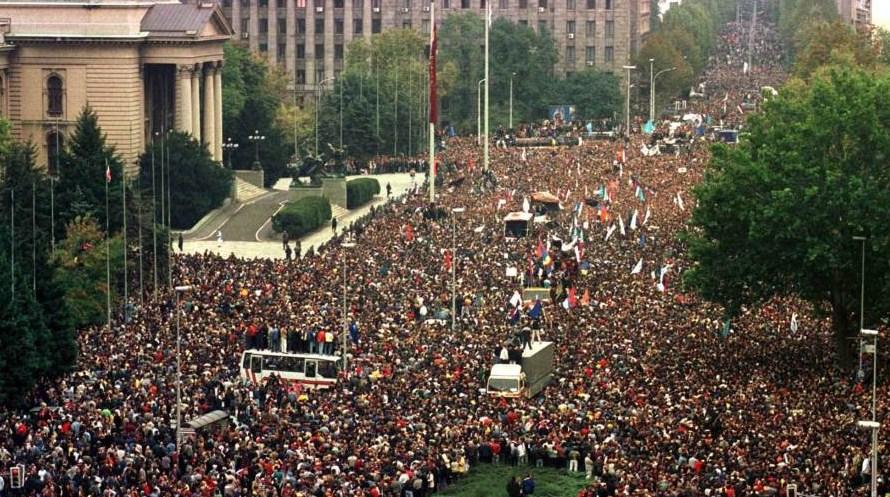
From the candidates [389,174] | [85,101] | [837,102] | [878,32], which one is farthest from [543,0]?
[837,102]

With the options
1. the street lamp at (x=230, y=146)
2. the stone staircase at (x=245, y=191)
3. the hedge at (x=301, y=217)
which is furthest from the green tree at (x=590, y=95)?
the hedge at (x=301, y=217)

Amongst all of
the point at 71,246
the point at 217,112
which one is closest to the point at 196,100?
the point at 217,112

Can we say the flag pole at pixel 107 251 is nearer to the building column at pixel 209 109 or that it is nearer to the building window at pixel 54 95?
the building window at pixel 54 95

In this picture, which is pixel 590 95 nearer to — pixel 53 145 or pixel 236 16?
pixel 236 16

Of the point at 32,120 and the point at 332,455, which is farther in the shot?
the point at 32,120

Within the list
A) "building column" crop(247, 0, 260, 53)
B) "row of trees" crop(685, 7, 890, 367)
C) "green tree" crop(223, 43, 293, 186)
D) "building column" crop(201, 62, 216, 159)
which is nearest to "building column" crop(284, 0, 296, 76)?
"building column" crop(247, 0, 260, 53)

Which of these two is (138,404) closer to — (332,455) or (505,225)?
(332,455)

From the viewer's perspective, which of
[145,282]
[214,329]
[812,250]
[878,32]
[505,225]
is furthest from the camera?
[878,32]

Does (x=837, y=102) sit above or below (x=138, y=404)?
above
